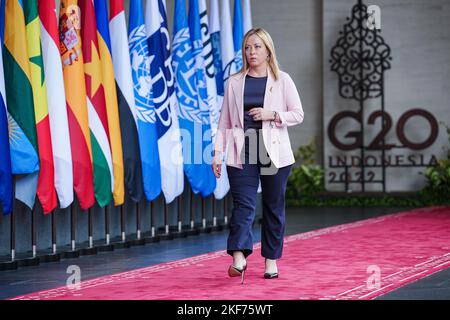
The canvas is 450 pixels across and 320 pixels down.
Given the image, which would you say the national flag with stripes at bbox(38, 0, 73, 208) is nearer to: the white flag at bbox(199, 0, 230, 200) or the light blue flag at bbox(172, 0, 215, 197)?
the light blue flag at bbox(172, 0, 215, 197)

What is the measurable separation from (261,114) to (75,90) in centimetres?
232

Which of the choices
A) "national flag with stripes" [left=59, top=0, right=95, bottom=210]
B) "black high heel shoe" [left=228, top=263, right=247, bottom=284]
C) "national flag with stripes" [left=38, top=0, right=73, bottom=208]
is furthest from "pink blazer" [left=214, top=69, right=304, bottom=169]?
"national flag with stripes" [left=59, top=0, right=95, bottom=210]

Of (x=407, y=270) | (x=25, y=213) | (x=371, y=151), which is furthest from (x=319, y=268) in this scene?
(x=371, y=151)

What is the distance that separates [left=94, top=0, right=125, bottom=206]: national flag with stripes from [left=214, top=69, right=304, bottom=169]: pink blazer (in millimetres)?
2208

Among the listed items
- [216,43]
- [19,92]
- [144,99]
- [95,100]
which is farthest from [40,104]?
[216,43]

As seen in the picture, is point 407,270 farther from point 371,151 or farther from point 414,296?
point 371,151

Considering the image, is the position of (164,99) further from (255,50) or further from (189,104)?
(255,50)

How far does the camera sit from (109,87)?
26.8ft

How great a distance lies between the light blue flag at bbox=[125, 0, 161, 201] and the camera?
8.65 meters

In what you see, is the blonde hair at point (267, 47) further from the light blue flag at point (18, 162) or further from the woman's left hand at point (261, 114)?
the light blue flag at point (18, 162)
